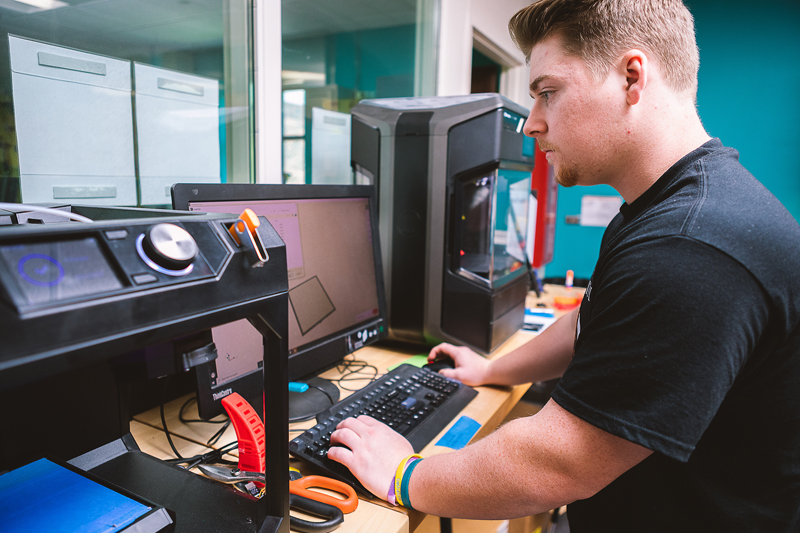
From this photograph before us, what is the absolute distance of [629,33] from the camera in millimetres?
737

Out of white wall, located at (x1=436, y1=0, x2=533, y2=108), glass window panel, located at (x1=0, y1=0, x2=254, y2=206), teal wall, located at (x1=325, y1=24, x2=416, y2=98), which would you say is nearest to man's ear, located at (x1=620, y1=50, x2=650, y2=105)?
glass window panel, located at (x1=0, y1=0, x2=254, y2=206)

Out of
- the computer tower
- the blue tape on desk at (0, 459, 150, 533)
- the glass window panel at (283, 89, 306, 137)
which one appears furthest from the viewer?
the glass window panel at (283, 89, 306, 137)

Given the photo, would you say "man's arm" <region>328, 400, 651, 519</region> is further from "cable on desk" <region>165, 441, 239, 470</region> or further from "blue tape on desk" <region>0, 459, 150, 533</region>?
"blue tape on desk" <region>0, 459, 150, 533</region>

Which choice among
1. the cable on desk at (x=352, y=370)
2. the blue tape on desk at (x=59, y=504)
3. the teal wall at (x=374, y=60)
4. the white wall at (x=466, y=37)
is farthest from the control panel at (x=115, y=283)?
the white wall at (x=466, y=37)

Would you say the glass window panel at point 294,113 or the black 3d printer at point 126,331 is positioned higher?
the glass window panel at point 294,113

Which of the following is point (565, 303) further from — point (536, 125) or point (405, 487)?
point (405, 487)

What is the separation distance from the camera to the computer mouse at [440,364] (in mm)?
1170

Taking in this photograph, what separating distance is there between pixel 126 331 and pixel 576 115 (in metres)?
0.72

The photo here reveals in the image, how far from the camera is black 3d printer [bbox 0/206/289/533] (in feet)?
1.01

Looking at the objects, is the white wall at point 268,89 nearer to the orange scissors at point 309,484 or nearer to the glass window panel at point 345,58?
the glass window panel at point 345,58

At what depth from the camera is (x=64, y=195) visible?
93cm

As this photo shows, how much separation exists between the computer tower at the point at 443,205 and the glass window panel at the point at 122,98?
36 cm

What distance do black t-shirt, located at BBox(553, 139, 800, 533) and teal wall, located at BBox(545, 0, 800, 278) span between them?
3.02 meters

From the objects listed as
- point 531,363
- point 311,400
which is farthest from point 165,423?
point 531,363
